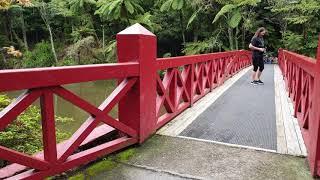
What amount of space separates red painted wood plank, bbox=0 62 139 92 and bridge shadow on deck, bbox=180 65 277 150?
64.7 inches

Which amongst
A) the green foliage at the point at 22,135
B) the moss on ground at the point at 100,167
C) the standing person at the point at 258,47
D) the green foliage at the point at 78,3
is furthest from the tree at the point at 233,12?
the moss on ground at the point at 100,167

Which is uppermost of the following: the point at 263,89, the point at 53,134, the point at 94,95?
the point at 53,134

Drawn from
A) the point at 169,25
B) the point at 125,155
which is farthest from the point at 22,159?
the point at 169,25

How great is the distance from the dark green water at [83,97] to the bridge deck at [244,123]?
6672 millimetres

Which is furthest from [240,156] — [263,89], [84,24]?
[84,24]

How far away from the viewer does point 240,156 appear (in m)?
4.03

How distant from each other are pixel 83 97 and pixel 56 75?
17.6 meters

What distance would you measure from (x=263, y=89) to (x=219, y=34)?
665 inches

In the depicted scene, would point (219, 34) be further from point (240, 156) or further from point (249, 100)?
point (240, 156)

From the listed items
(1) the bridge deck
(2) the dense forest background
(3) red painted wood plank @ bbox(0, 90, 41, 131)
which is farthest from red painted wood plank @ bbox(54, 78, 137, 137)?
(2) the dense forest background

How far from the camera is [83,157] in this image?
3.48m

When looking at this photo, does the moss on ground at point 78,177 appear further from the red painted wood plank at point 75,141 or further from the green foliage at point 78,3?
the green foliage at point 78,3

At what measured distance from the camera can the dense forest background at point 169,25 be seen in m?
22.8

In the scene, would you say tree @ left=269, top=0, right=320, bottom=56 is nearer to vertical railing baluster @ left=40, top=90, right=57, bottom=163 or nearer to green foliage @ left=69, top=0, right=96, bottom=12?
green foliage @ left=69, top=0, right=96, bottom=12
